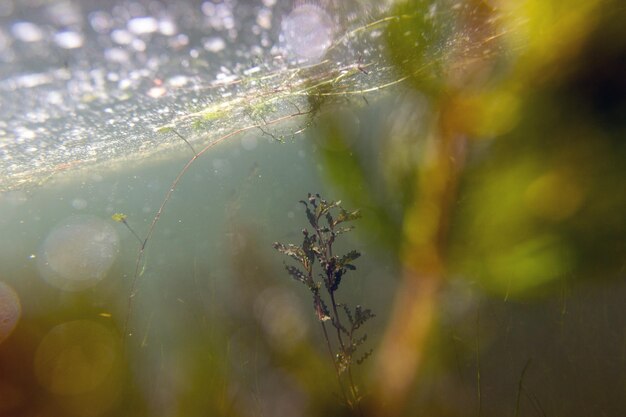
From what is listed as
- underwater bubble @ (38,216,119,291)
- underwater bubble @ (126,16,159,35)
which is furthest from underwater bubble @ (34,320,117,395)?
underwater bubble @ (126,16,159,35)

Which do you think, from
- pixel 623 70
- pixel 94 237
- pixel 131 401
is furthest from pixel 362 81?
pixel 94 237

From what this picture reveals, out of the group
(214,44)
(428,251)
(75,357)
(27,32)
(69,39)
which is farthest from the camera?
(75,357)

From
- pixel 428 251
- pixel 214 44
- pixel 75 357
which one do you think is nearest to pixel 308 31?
pixel 214 44

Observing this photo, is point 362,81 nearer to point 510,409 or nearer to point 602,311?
point 602,311

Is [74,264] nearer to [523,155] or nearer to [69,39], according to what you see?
Result: [69,39]

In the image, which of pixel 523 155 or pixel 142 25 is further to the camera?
pixel 523 155

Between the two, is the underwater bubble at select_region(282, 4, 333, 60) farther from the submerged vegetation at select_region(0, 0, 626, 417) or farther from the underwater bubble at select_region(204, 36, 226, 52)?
the underwater bubble at select_region(204, 36, 226, 52)
